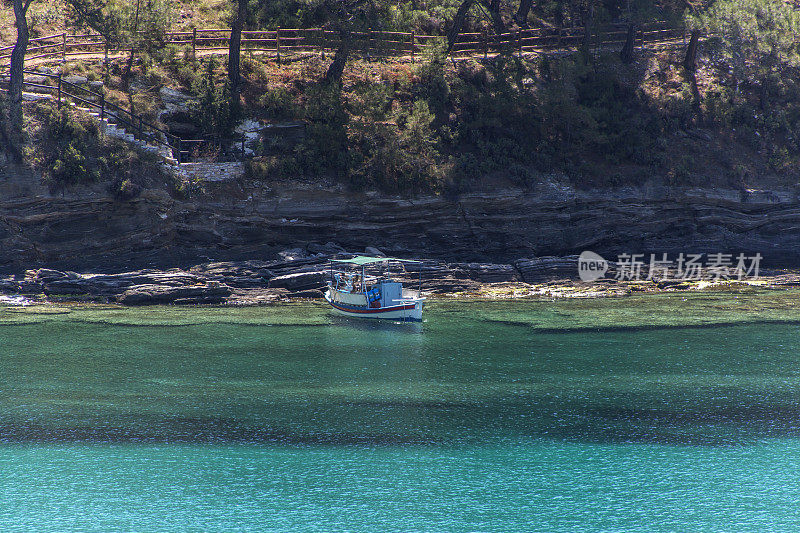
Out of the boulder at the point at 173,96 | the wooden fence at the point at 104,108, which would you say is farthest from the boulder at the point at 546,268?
the boulder at the point at 173,96

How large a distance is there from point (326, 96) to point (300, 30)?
346 inches

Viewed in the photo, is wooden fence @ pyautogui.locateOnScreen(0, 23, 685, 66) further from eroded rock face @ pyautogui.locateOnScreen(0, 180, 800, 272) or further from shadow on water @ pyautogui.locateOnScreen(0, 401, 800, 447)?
shadow on water @ pyautogui.locateOnScreen(0, 401, 800, 447)

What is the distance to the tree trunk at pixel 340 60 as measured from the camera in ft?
154

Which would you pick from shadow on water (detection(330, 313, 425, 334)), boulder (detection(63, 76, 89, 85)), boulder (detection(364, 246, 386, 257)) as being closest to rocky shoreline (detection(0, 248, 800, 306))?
boulder (detection(364, 246, 386, 257))

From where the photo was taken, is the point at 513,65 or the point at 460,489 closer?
the point at 460,489

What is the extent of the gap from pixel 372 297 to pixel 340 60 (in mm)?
20491

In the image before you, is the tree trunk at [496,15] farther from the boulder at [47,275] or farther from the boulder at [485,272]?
the boulder at [47,275]

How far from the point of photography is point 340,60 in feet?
157

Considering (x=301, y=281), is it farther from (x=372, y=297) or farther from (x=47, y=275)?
(x=47, y=275)

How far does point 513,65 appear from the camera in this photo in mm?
51125

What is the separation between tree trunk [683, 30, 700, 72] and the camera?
5369cm

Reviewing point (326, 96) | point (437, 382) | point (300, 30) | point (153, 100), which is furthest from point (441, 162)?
point (437, 382)

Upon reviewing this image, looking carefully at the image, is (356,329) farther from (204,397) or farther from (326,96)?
(326,96)

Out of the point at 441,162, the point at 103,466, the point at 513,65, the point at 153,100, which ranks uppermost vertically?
the point at 513,65
